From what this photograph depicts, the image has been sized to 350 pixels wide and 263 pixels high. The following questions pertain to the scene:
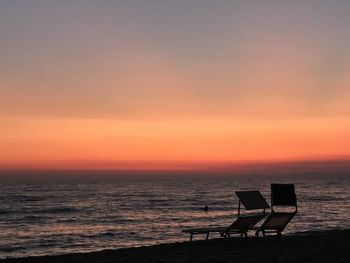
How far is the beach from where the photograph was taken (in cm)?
825

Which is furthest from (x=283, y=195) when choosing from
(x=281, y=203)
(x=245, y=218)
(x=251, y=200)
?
(x=245, y=218)

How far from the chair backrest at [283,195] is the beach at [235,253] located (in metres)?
0.91

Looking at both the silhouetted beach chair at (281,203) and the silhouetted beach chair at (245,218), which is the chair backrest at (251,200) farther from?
the silhouetted beach chair at (281,203)

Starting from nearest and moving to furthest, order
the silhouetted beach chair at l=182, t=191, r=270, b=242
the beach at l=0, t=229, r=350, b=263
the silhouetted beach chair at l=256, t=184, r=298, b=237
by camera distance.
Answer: the beach at l=0, t=229, r=350, b=263, the silhouetted beach chair at l=182, t=191, r=270, b=242, the silhouetted beach chair at l=256, t=184, r=298, b=237

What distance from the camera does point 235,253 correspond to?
29.8ft

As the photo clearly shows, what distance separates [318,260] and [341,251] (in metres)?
1.21

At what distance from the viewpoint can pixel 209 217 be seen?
49.1m

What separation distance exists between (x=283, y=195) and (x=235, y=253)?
10.2 ft

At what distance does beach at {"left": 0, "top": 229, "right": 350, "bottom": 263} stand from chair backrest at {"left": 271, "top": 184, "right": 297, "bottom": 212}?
913 millimetres

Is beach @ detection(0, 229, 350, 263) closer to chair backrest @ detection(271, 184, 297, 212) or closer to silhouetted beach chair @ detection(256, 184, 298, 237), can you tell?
silhouetted beach chair @ detection(256, 184, 298, 237)

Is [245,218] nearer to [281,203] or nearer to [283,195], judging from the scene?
[281,203]

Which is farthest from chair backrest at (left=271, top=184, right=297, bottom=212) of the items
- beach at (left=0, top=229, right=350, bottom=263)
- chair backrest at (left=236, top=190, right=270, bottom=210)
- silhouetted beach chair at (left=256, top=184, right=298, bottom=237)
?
beach at (left=0, top=229, right=350, bottom=263)

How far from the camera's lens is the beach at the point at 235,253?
8250mm

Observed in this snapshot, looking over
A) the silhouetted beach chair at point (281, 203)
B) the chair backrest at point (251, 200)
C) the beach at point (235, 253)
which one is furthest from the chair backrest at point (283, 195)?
the beach at point (235, 253)
